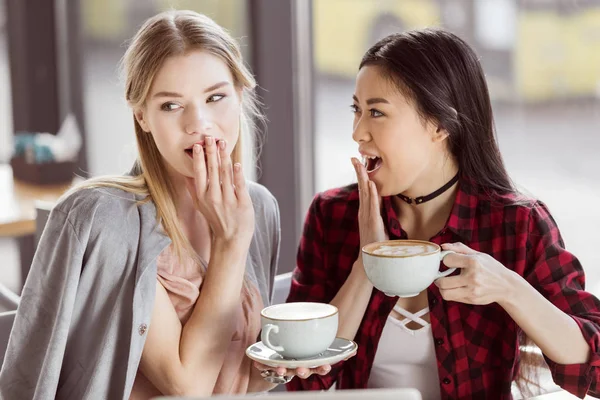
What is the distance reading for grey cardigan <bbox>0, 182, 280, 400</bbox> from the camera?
4.72ft

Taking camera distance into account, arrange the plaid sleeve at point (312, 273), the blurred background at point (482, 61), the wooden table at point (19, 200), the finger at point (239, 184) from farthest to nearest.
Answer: the wooden table at point (19, 200)
the blurred background at point (482, 61)
the plaid sleeve at point (312, 273)
the finger at point (239, 184)

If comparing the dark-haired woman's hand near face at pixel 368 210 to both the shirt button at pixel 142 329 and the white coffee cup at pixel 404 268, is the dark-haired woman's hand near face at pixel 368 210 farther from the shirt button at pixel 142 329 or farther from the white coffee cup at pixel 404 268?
the shirt button at pixel 142 329

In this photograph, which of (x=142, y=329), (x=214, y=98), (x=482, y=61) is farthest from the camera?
(x=482, y=61)

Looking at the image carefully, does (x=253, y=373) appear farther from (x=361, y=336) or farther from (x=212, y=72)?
(x=212, y=72)

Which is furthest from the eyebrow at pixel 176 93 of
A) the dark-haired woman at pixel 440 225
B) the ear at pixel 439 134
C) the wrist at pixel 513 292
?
the wrist at pixel 513 292

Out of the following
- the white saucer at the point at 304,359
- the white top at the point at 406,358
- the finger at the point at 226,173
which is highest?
the finger at the point at 226,173

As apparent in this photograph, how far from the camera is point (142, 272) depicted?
4.76 ft

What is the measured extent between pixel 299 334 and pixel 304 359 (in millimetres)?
43

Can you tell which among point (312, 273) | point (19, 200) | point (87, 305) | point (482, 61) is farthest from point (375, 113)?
point (19, 200)

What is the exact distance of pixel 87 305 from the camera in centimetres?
147

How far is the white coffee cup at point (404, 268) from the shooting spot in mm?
1245

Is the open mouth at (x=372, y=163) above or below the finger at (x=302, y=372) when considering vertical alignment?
above

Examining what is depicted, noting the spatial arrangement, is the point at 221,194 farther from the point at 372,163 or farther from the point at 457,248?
the point at 457,248

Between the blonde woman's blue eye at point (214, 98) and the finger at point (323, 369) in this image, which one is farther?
the blonde woman's blue eye at point (214, 98)
